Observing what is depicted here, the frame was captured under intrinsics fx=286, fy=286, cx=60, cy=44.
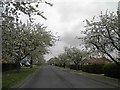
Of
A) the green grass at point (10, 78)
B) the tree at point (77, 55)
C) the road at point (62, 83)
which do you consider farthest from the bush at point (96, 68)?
the tree at point (77, 55)

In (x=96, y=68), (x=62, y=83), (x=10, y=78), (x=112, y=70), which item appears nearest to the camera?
(x=62, y=83)

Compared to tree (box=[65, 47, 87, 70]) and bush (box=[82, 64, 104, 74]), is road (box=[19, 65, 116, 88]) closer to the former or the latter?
bush (box=[82, 64, 104, 74])

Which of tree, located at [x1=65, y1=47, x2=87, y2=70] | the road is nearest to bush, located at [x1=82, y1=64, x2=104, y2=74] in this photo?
the road

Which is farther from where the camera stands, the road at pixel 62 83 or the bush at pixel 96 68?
the bush at pixel 96 68

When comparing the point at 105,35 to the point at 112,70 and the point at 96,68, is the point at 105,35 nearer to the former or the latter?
the point at 112,70

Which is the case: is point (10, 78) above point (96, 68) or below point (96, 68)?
below

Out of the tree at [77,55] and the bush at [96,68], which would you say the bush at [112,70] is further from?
the tree at [77,55]

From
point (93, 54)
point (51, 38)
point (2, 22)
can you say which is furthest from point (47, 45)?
point (2, 22)

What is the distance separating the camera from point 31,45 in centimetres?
4772

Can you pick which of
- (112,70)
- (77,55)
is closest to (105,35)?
(112,70)

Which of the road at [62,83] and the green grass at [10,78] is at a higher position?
the green grass at [10,78]

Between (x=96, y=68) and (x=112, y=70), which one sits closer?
(x=112, y=70)

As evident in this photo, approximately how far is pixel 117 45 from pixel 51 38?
24607 mm

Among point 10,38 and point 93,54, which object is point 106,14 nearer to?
point 93,54
